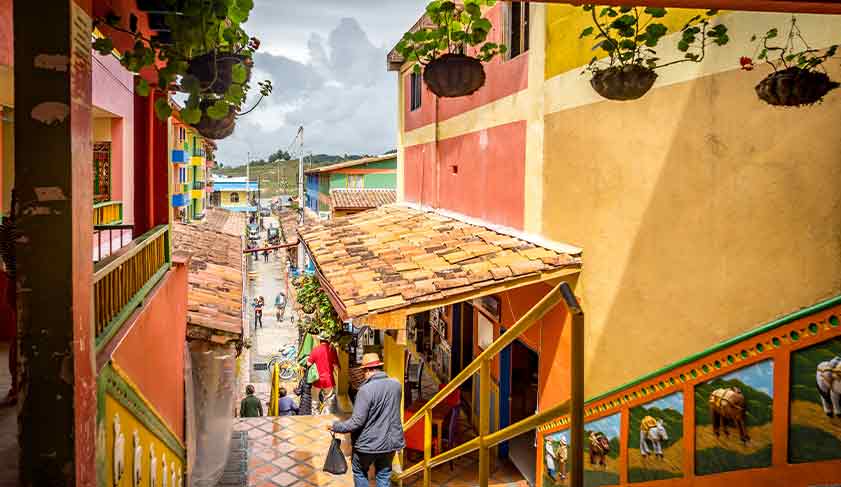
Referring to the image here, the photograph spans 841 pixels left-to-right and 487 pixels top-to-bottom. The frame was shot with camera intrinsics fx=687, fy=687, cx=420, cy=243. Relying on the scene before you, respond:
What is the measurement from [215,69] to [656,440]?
4.56 meters

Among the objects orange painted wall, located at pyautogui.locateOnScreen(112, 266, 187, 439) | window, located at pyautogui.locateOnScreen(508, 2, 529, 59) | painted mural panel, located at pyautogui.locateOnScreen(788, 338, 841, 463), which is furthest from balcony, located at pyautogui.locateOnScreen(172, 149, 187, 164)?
painted mural panel, located at pyautogui.locateOnScreen(788, 338, 841, 463)

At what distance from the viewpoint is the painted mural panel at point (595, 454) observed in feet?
22.0

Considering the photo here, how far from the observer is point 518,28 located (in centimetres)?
955

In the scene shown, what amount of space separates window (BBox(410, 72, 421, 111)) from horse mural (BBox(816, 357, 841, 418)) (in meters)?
12.0

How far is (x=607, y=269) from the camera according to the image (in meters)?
7.25

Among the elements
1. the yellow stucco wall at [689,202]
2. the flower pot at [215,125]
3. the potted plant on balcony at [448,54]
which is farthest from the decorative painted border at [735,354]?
the potted plant on balcony at [448,54]

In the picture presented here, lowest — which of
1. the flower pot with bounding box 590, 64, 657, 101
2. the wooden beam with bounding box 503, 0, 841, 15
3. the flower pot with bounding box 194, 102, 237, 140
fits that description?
the flower pot with bounding box 194, 102, 237, 140

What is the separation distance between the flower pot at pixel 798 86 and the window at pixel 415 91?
11.0 metres

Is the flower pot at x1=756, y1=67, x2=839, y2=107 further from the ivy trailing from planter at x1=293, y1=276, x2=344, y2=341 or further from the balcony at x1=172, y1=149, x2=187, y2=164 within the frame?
the balcony at x1=172, y1=149, x2=187, y2=164

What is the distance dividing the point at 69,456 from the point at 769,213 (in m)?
4.95

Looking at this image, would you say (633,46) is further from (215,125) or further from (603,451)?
(603,451)

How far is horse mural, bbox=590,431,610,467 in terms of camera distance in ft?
22.6

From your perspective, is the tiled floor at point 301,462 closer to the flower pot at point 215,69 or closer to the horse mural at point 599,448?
the horse mural at point 599,448

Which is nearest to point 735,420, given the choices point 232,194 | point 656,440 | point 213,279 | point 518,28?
point 656,440
